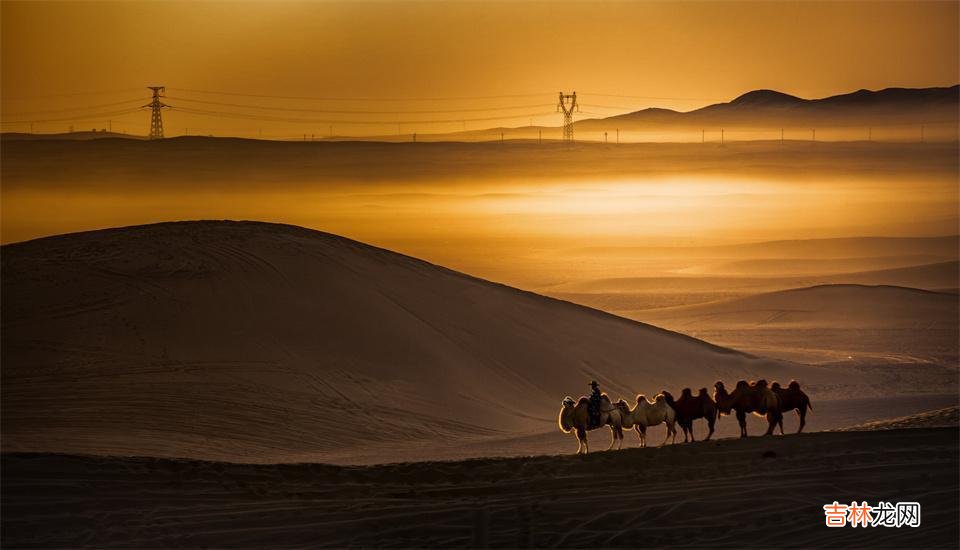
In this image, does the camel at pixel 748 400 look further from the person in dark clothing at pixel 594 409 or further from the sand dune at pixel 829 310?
the sand dune at pixel 829 310

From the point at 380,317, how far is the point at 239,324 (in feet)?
13.2

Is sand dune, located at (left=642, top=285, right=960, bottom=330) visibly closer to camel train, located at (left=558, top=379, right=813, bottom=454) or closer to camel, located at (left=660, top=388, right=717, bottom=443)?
camel train, located at (left=558, top=379, right=813, bottom=454)

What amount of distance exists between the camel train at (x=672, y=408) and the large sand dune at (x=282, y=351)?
4.88 metres

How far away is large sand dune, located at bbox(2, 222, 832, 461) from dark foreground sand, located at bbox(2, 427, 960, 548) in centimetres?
430

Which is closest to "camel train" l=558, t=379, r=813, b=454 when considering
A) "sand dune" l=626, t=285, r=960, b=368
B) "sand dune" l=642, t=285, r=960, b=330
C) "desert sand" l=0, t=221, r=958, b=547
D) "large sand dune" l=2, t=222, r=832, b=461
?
"desert sand" l=0, t=221, r=958, b=547

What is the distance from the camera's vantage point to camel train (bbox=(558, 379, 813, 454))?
75.4 ft

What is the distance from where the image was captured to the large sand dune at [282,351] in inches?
1127

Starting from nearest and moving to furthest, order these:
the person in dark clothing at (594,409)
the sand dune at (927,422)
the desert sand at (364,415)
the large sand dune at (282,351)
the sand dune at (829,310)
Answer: the desert sand at (364,415) → the person in dark clothing at (594,409) → the sand dune at (927,422) → the large sand dune at (282,351) → the sand dune at (829,310)

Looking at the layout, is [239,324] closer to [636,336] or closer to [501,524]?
[636,336]

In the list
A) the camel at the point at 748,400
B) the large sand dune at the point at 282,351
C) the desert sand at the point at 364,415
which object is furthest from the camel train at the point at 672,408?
the large sand dune at the point at 282,351

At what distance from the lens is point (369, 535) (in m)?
18.3

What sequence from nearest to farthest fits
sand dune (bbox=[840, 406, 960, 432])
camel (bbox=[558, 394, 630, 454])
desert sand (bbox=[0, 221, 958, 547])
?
desert sand (bbox=[0, 221, 958, 547]) < camel (bbox=[558, 394, 630, 454]) < sand dune (bbox=[840, 406, 960, 432])

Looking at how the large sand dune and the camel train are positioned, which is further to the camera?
the large sand dune

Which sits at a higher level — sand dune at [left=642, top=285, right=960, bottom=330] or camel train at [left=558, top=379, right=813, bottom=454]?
camel train at [left=558, top=379, right=813, bottom=454]
